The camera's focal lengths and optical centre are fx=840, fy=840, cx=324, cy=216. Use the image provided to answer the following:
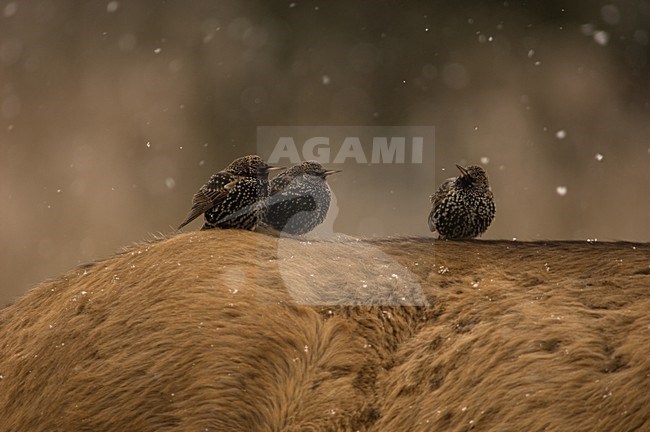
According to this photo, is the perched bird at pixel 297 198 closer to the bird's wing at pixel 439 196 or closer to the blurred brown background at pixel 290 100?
the bird's wing at pixel 439 196

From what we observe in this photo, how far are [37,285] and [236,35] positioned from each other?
2.58m

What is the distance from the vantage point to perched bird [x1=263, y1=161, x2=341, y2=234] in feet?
11.5

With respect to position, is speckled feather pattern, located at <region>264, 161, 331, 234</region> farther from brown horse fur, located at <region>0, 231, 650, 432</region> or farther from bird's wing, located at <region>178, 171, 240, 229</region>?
brown horse fur, located at <region>0, 231, 650, 432</region>

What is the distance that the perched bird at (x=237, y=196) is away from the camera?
340cm

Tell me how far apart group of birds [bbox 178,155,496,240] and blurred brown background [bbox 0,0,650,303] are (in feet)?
4.38

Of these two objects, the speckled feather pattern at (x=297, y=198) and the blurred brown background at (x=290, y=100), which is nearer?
the speckled feather pattern at (x=297, y=198)

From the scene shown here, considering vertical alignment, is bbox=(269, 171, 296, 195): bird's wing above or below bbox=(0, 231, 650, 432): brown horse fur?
above

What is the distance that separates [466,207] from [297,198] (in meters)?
0.70

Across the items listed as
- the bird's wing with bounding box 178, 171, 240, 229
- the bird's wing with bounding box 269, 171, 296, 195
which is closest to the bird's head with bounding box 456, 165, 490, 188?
the bird's wing with bounding box 269, 171, 296, 195

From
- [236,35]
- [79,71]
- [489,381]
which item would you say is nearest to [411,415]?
[489,381]

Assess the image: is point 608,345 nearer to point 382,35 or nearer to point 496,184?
point 496,184

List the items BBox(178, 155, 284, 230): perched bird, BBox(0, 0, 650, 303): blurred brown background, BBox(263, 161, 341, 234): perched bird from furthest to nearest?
BBox(0, 0, 650, 303): blurred brown background → BBox(263, 161, 341, 234): perched bird → BBox(178, 155, 284, 230): perched bird

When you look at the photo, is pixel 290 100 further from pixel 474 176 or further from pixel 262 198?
pixel 474 176

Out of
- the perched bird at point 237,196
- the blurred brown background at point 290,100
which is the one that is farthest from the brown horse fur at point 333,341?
the blurred brown background at point 290,100
